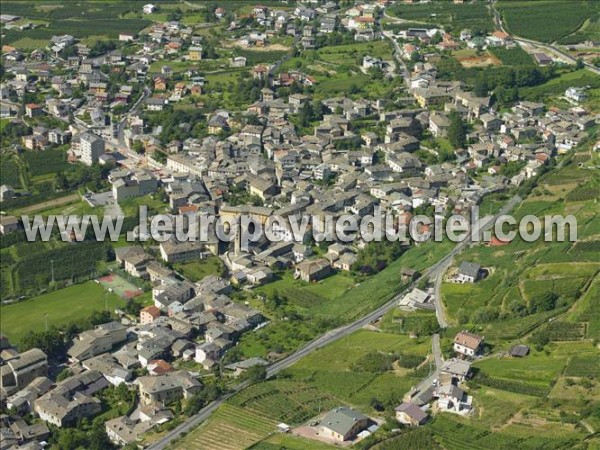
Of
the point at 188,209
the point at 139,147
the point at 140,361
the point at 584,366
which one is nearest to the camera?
the point at 584,366

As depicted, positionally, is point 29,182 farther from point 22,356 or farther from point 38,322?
point 22,356

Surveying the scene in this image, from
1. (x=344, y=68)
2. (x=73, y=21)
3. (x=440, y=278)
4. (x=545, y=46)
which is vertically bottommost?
(x=440, y=278)

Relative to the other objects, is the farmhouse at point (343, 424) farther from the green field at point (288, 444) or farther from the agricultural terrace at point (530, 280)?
the agricultural terrace at point (530, 280)

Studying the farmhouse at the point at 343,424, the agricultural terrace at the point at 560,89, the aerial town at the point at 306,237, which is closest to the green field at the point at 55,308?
the aerial town at the point at 306,237

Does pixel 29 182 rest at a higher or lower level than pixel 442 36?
lower

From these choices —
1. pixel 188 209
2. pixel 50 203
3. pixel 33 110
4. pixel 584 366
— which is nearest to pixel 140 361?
pixel 188 209

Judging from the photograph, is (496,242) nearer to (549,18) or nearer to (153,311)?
(153,311)

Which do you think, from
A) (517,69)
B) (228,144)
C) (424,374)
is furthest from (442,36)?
(424,374)

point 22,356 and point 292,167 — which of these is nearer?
point 22,356
